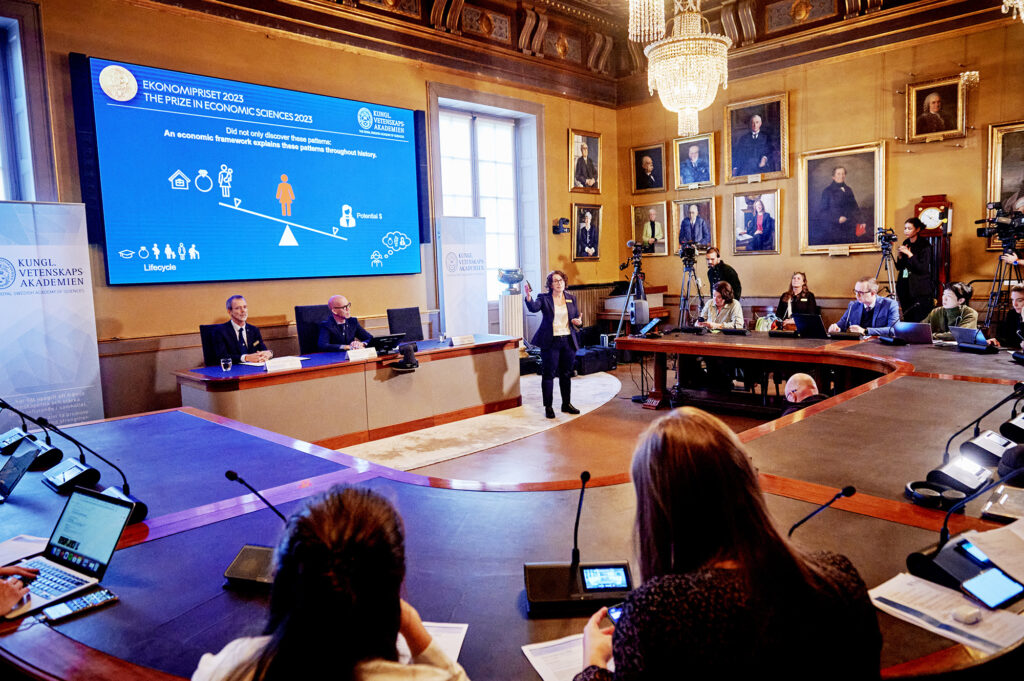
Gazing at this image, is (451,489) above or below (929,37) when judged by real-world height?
below

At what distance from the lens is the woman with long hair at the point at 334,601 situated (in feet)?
2.96

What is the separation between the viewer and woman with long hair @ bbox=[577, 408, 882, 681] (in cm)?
97

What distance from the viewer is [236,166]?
646 cm

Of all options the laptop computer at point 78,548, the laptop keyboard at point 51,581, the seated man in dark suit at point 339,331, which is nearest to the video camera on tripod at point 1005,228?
the seated man in dark suit at point 339,331

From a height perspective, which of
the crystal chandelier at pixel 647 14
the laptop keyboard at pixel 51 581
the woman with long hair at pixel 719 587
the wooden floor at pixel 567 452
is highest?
the crystal chandelier at pixel 647 14

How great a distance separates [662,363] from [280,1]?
17.3 ft

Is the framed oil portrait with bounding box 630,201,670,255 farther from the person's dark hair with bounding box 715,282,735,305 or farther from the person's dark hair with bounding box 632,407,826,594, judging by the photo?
the person's dark hair with bounding box 632,407,826,594

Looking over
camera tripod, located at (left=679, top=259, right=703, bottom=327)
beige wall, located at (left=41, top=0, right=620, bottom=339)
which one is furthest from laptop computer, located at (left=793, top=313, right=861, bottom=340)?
beige wall, located at (left=41, top=0, right=620, bottom=339)

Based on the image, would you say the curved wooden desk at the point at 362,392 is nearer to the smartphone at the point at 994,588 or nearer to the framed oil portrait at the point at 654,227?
the framed oil portrait at the point at 654,227

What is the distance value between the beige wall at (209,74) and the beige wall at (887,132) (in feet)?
12.2

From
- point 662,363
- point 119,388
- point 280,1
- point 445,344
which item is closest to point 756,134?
point 662,363

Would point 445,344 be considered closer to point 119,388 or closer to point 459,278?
point 459,278

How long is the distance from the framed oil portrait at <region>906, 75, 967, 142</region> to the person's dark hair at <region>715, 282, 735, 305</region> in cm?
291

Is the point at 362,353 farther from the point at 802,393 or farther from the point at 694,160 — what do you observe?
the point at 694,160
